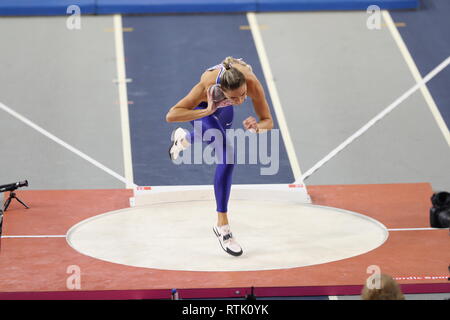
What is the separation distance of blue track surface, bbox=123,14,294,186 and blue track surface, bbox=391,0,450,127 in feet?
6.36

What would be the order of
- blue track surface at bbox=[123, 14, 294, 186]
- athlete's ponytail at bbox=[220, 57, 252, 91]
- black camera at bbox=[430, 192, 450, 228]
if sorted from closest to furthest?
black camera at bbox=[430, 192, 450, 228] < athlete's ponytail at bbox=[220, 57, 252, 91] < blue track surface at bbox=[123, 14, 294, 186]

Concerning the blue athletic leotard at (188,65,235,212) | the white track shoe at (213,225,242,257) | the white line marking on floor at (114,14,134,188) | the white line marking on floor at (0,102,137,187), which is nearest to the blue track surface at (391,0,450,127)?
the white line marking on floor at (114,14,134,188)

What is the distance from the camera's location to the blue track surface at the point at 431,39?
1107 cm

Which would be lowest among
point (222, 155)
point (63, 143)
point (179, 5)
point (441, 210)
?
point (441, 210)

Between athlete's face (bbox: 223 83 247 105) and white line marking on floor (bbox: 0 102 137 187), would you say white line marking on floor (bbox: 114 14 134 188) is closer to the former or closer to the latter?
white line marking on floor (bbox: 0 102 137 187)

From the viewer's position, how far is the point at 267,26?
40.9ft

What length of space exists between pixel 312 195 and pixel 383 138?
5.84 feet

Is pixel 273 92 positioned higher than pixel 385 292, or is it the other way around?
pixel 273 92

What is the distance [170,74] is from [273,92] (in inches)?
50.2

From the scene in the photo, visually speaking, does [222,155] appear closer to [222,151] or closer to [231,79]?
[222,151]

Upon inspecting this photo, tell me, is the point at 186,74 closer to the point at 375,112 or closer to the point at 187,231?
the point at 375,112

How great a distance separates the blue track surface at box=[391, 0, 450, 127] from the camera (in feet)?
36.3

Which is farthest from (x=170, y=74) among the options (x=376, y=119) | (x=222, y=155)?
(x=222, y=155)

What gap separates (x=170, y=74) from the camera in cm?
1141
